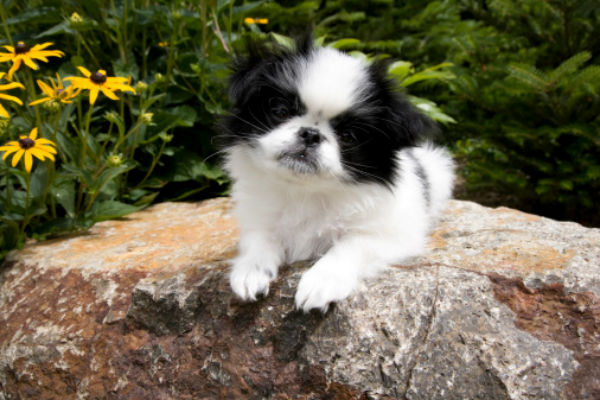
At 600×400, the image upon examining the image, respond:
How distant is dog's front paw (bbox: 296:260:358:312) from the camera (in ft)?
5.73

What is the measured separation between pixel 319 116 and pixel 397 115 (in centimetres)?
33

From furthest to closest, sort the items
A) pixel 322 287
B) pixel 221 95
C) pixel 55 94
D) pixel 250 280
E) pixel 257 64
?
pixel 221 95 → pixel 55 94 → pixel 257 64 → pixel 250 280 → pixel 322 287

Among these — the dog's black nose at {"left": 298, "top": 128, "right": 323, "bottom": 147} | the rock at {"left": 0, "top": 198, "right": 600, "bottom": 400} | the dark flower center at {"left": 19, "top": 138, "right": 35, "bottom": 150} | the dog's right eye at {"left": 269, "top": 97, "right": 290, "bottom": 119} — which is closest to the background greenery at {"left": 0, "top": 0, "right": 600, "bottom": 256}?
the dark flower center at {"left": 19, "top": 138, "right": 35, "bottom": 150}

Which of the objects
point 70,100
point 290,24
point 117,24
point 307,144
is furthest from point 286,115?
point 290,24

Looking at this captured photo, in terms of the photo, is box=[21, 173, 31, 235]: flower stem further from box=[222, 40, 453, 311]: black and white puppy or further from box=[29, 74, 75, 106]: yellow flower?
box=[222, 40, 453, 311]: black and white puppy

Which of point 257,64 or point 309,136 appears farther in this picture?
point 257,64

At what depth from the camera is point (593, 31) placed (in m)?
3.93

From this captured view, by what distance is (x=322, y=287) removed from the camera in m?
1.75

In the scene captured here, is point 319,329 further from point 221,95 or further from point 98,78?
point 221,95

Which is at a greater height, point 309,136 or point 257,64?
point 257,64

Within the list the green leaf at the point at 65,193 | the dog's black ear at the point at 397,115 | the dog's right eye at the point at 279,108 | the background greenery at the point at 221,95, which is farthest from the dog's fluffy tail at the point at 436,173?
the green leaf at the point at 65,193

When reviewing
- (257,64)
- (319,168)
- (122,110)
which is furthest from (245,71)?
(122,110)

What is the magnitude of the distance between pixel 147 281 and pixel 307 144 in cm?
95

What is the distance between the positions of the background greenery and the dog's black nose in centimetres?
134
